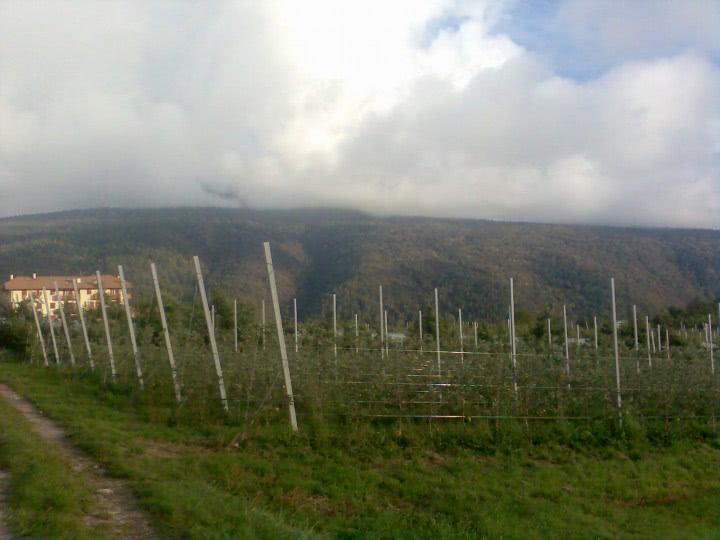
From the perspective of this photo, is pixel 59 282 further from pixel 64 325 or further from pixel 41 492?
pixel 41 492

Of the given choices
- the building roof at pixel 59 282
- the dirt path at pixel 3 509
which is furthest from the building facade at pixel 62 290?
the dirt path at pixel 3 509

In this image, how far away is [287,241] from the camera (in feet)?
120

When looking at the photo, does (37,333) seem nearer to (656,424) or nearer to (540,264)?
(540,264)

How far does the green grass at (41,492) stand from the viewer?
5523 millimetres

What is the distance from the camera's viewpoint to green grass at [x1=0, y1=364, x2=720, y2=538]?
689 cm

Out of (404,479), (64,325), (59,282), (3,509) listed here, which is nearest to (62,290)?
(59,282)

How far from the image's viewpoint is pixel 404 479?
868cm

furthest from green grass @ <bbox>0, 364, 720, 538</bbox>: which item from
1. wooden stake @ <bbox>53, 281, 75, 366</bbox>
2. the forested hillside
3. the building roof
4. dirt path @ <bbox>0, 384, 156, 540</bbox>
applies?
wooden stake @ <bbox>53, 281, 75, 366</bbox>

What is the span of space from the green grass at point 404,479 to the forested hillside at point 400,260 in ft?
20.1

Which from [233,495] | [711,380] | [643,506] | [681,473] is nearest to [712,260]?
[711,380]

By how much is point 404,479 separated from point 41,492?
4248 mm

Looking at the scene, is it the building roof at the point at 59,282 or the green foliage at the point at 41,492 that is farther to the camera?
the building roof at the point at 59,282

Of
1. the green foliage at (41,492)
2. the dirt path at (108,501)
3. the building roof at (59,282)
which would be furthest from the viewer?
the building roof at (59,282)

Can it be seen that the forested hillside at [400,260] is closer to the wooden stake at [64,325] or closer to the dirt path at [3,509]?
the wooden stake at [64,325]
